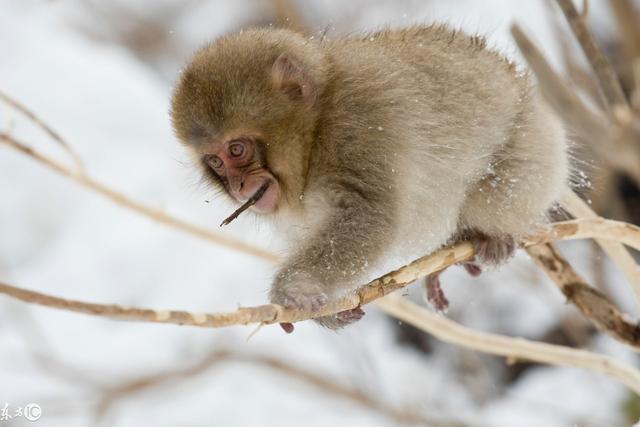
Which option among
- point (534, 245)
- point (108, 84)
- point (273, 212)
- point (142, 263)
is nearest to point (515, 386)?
point (142, 263)

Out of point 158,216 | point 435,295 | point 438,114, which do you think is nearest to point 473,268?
point 435,295

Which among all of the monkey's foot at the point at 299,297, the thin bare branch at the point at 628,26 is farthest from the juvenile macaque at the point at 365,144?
the thin bare branch at the point at 628,26

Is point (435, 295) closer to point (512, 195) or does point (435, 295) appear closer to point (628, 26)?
point (512, 195)

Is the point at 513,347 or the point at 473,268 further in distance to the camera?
the point at 473,268

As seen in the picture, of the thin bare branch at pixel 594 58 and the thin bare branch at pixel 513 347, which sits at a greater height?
the thin bare branch at pixel 594 58

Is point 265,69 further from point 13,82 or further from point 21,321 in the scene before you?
point 13,82

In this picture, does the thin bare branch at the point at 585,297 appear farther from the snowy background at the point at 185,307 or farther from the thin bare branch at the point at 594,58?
the snowy background at the point at 185,307
